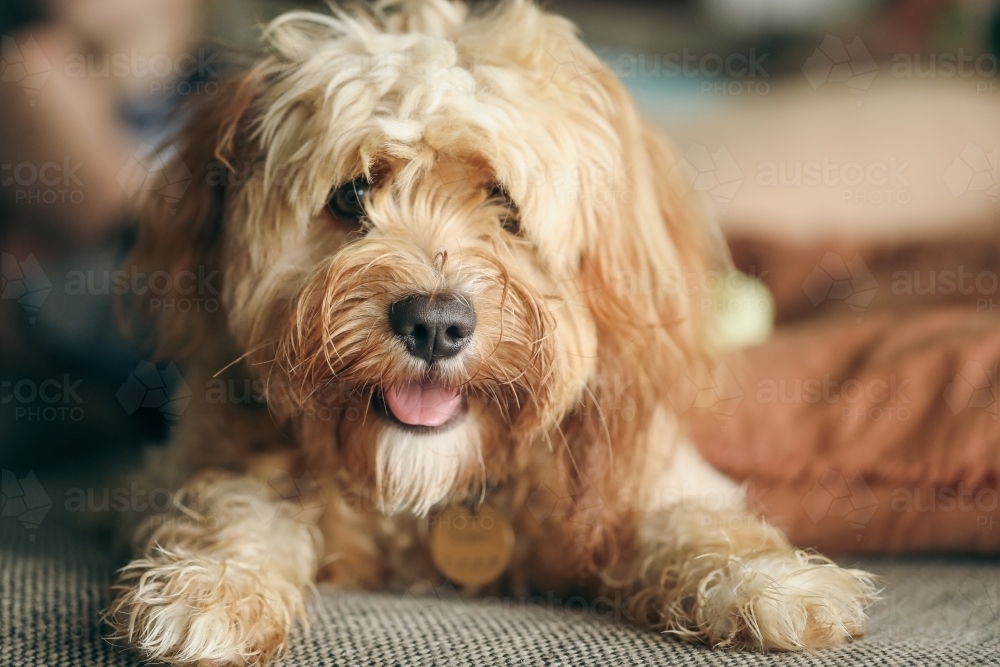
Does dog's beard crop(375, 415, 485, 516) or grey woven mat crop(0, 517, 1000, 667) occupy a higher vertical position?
dog's beard crop(375, 415, 485, 516)

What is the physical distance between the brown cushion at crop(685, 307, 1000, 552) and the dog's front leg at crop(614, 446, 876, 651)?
20 cm

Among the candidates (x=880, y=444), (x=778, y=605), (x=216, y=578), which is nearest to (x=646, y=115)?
(x=880, y=444)

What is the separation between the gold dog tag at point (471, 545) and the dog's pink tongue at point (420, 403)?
247 mm

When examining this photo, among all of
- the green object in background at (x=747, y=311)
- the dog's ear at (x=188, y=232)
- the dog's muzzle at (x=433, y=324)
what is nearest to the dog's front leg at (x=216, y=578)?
the dog's ear at (x=188, y=232)

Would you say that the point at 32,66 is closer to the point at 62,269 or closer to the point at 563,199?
the point at 62,269

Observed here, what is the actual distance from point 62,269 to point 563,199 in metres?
1.42

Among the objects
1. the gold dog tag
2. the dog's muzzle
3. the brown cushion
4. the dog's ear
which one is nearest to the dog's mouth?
the dog's muzzle

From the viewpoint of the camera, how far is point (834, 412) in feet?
5.74

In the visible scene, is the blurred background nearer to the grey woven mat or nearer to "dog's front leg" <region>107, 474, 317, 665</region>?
"dog's front leg" <region>107, 474, 317, 665</region>

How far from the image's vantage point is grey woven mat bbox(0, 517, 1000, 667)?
111 centimetres

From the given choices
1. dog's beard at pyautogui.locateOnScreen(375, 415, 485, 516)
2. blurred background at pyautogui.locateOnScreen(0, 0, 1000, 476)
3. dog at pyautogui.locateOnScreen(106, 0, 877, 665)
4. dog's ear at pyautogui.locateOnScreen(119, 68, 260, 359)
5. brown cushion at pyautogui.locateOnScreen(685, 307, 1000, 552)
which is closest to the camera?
dog at pyautogui.locateOnScreen(106, 0, 877, 665)

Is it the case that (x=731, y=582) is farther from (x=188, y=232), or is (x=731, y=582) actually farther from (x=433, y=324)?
(x=188, y=232)

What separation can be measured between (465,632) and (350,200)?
2.24ft

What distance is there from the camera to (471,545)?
4.88 ft
